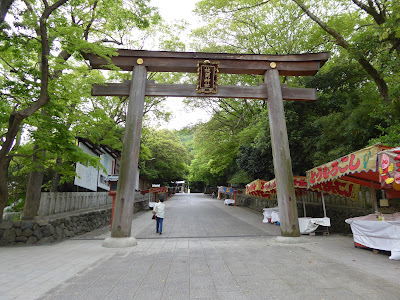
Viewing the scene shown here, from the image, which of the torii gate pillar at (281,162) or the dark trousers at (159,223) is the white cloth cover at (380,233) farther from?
the dark trousers at (159,223)

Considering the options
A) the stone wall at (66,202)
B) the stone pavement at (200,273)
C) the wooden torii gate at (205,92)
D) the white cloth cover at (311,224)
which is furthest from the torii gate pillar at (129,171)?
the white cloth cover at (311,224)

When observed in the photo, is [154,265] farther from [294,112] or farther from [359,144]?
[294,112]

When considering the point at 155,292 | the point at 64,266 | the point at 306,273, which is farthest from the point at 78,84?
the point at 306,273

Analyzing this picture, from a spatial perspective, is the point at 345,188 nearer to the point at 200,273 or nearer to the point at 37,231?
the point at 200,273

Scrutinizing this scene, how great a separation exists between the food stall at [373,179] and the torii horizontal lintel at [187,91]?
289 cm

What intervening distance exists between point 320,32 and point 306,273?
48.2ft

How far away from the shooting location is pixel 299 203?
1396 cm

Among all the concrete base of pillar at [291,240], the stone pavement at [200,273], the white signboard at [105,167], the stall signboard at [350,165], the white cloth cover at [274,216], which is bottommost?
the stone pavement at [200,273]

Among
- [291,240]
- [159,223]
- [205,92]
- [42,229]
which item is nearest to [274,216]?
[291,240]

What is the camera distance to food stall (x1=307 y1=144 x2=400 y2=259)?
486cm

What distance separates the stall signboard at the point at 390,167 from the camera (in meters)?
4.60

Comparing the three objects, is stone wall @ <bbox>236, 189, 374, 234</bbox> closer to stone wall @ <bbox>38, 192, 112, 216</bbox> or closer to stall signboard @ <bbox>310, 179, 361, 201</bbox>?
stall signboard @ <bbox>310, 179, 361, 201</bbox>

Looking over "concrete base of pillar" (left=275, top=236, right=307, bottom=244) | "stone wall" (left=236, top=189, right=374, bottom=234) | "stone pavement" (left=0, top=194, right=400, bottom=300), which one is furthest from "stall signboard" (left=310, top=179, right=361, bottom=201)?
"stone pavement" (left=0, top=194, right=400, bottom=300)

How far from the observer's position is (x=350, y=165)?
618cm
